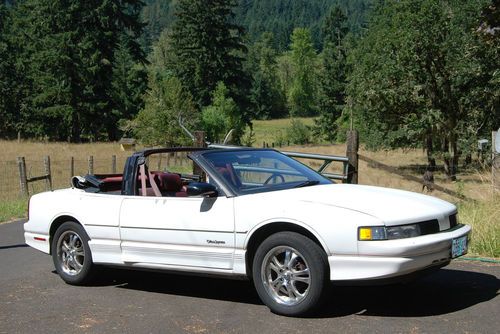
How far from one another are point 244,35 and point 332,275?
74.5m

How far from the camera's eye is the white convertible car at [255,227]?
5145 mm

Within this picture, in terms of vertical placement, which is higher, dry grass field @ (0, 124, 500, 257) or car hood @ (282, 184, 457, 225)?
car hood @ (282, 184, 457, 225)

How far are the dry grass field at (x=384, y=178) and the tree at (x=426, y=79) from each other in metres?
2.65

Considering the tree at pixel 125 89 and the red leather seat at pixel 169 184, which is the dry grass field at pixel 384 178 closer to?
the red leather seat at pixel 169 184

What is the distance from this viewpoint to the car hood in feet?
17.1

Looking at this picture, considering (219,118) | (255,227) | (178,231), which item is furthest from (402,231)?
(219,118)

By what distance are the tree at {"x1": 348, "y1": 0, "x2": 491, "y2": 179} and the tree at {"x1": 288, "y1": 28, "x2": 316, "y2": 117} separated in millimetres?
86196

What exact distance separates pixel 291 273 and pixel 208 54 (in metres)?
69.8

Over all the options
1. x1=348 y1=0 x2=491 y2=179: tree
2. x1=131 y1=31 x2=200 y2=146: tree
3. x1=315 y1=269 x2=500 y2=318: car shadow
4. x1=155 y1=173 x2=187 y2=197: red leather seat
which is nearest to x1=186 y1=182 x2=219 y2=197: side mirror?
x1=155 y1=173 x2=187 y2=197: red leather seat

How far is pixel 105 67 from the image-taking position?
6219cm

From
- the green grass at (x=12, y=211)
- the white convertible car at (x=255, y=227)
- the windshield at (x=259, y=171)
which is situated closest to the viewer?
the white convertible car at (x=255, y=227)

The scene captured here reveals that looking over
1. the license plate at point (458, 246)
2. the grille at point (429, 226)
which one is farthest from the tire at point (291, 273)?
the license plate at point (458, 246)

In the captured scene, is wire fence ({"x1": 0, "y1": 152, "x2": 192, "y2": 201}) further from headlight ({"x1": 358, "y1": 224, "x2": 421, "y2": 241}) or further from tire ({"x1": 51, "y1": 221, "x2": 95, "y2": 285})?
headlight ({"x1": 358, "y1": 224, "x2": 421, "y2": 241})

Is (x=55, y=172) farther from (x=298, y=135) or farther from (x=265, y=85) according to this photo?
(x=265, y=85)
